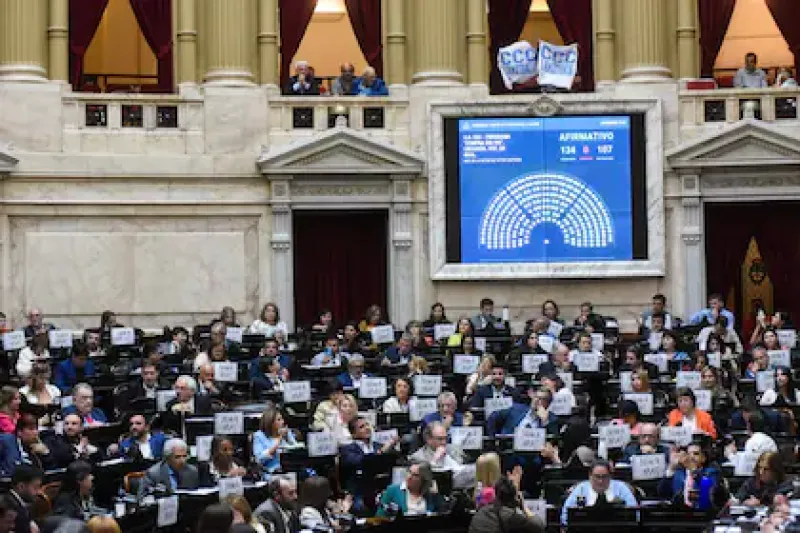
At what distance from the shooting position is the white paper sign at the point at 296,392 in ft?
75.0

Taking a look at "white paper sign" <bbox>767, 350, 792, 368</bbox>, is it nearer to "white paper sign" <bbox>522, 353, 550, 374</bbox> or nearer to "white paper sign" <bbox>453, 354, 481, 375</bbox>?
"white paper sign" <bbox>522, 353, 550, 374</bbox>

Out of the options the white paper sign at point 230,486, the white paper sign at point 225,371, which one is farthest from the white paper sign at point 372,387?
the white paper sign at point 230,486

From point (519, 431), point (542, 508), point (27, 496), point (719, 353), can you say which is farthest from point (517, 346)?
point (27, 496)

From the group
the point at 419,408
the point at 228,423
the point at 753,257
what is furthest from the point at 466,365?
the point at 753,257

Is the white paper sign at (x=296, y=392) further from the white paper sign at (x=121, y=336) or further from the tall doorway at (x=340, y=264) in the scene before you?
the tall doorway at (x=340, y=264)

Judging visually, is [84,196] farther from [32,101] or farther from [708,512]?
[708,512]

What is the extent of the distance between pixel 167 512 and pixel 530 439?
511cm

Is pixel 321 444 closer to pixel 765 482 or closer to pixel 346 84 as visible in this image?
pixel 765 482

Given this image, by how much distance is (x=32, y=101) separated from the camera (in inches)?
1191

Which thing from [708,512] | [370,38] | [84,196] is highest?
[370,38]

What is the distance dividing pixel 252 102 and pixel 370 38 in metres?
2.70

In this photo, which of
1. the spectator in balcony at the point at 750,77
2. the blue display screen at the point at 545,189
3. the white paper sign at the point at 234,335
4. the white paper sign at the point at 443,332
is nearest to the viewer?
the white paper sign at the point at 234,335

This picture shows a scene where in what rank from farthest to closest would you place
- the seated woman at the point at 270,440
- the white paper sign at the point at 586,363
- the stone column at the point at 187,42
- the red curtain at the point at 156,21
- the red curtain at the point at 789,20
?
the red curtain at the point at 789,20
the red curtain at the point at 156,21
the stone column at the point at 187,42
the white paper sign at the point at 586,363
the seated woman at the point at 270,440

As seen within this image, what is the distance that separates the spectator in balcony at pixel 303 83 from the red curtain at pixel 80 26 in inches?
132
